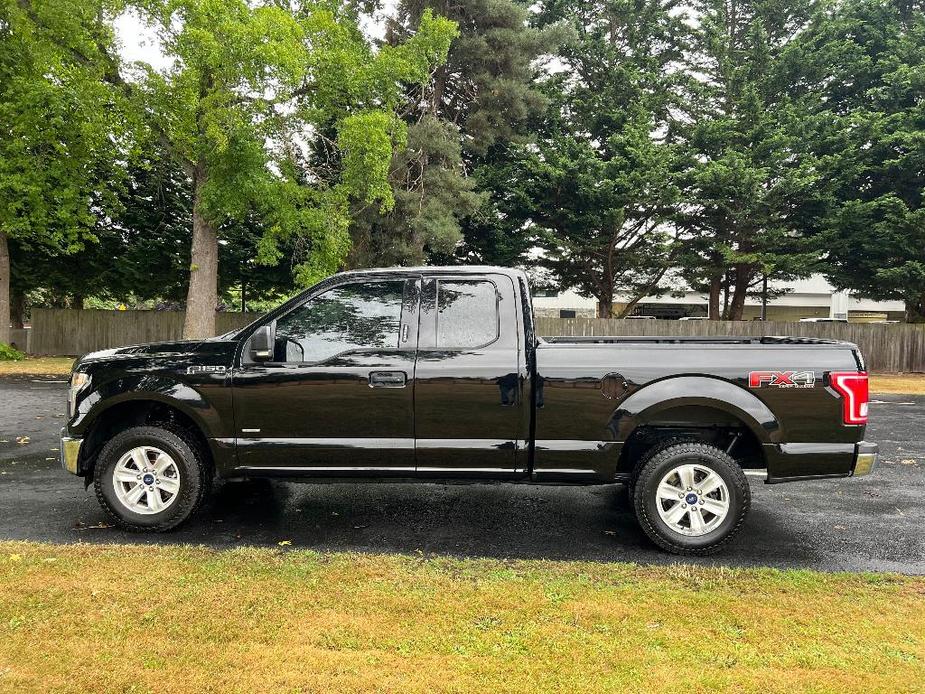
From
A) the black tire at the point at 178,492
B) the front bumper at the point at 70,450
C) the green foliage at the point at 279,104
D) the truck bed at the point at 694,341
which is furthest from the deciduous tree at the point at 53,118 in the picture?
the truck bed at the point at 694,341

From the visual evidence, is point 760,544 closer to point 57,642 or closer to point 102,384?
point 57,642

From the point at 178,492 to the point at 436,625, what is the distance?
101 inches

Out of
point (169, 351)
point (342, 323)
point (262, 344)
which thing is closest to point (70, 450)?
point (169, 351)

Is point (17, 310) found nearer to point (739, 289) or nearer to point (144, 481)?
point (144, 481)

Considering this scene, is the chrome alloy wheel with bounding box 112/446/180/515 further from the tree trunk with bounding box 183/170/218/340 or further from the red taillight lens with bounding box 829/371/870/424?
the tree trunk with bounding box 183/170/218/340

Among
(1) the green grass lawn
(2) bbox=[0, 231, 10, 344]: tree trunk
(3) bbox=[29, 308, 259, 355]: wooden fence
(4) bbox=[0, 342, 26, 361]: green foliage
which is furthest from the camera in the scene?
(3) bbox=[29, 308, 259, 355]: wooden fence

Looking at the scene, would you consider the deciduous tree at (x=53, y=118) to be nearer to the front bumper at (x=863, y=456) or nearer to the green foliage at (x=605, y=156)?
the green foliage at (x=605, y=156)

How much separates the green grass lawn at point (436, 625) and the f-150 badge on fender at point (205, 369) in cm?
129

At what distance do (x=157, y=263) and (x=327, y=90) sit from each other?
10692 mm

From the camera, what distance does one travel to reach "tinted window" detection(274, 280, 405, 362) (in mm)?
4680

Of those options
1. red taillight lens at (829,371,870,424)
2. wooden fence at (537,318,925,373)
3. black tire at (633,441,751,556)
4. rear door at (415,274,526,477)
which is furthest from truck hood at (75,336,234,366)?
wooden fence at (537,318,925,373)

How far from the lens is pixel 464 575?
388 centimetres

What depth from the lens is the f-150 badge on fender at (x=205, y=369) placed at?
4684mm

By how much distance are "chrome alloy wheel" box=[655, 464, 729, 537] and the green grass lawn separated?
0.47 m
